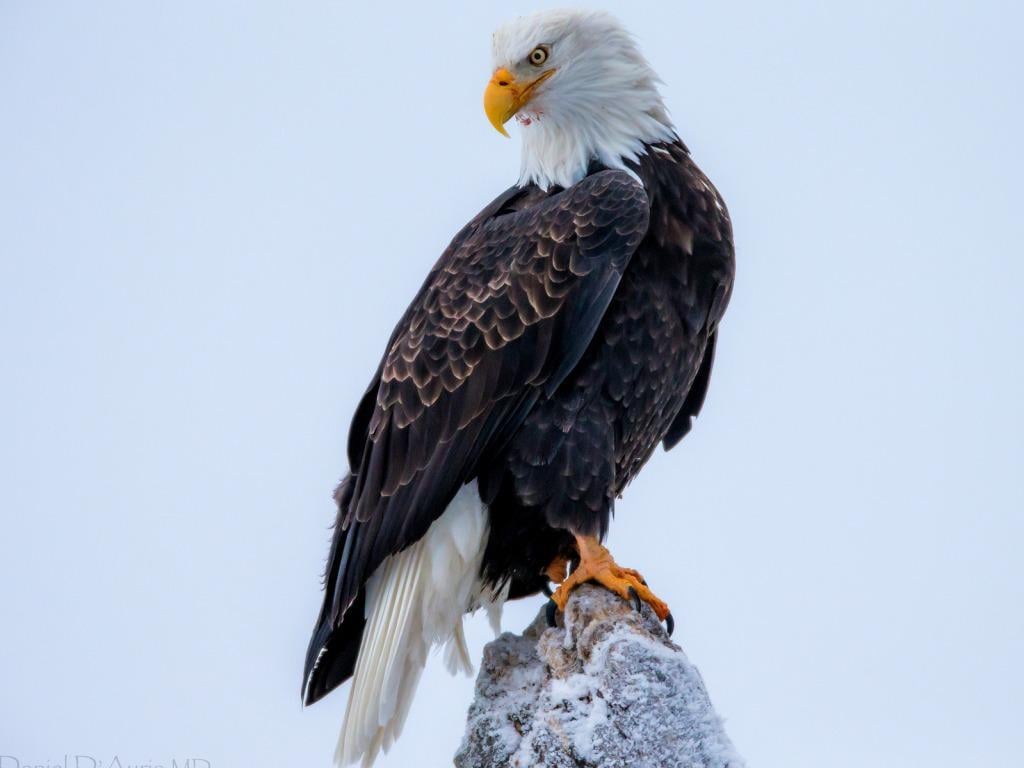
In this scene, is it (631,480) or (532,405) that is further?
(631,480)

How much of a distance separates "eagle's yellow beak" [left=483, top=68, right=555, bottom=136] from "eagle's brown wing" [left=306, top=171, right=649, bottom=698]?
12.7 inches

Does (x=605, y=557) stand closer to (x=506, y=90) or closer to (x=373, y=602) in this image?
(x=373, y=602)

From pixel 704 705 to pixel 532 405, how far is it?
1.40 meters

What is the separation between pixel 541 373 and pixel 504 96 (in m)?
1.00

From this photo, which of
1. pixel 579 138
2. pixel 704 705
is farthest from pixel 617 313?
pixel 704 705

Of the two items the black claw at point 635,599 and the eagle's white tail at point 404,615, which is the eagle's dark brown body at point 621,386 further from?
the black claw at point 635,599

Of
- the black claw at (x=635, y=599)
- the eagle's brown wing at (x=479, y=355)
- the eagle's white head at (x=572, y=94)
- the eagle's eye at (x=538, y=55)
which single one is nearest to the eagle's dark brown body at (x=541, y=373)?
the eagle's brown wing at (x=479, y=355)

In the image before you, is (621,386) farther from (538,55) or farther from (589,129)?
(538,55)

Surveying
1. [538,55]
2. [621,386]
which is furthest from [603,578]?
[538,55]

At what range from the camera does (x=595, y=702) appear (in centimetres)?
444

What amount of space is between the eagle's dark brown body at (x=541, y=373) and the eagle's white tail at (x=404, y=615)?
0.09 metres

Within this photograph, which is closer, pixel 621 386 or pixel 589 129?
pixel 621 386

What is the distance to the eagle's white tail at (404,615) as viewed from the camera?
5508 mm

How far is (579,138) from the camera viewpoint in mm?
5801
